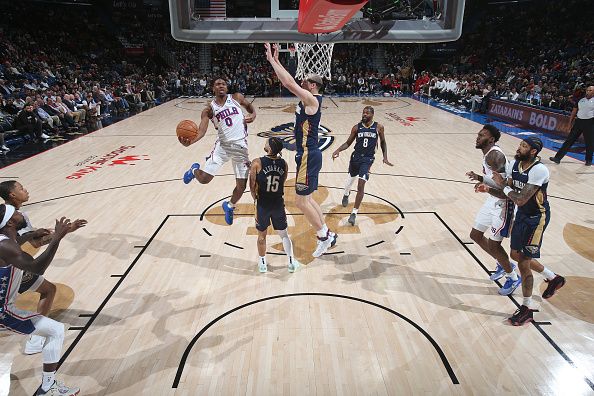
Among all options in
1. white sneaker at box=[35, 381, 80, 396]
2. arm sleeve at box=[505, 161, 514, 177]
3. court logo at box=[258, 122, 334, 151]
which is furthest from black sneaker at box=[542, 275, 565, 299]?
court logo at box=[258, 122, 334, 151]

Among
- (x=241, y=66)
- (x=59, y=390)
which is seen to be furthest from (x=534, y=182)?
(x=241, y=66)

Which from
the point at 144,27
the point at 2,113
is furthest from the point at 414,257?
the point at 144,27

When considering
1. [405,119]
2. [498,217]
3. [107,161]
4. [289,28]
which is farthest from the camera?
[405,119]

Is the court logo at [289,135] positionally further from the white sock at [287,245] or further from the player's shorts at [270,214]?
the player's shorts at [270,214]

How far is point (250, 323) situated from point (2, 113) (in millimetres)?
12419

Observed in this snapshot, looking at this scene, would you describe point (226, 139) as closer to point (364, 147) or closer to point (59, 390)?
point (364, 147)

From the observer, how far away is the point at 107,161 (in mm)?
10477

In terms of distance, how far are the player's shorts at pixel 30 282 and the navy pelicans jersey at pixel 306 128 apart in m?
3.05

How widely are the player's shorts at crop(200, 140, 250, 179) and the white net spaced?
7078 millimetres

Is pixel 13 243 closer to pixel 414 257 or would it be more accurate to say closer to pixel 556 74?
pixel 414 257

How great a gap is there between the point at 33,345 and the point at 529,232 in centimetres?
459

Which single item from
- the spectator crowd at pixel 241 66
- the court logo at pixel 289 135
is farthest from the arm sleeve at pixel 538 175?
the spectator crowd at pixel 241 66

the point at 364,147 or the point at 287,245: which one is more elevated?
the point at 364,147

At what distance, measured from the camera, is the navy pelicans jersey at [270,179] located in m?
4.59
